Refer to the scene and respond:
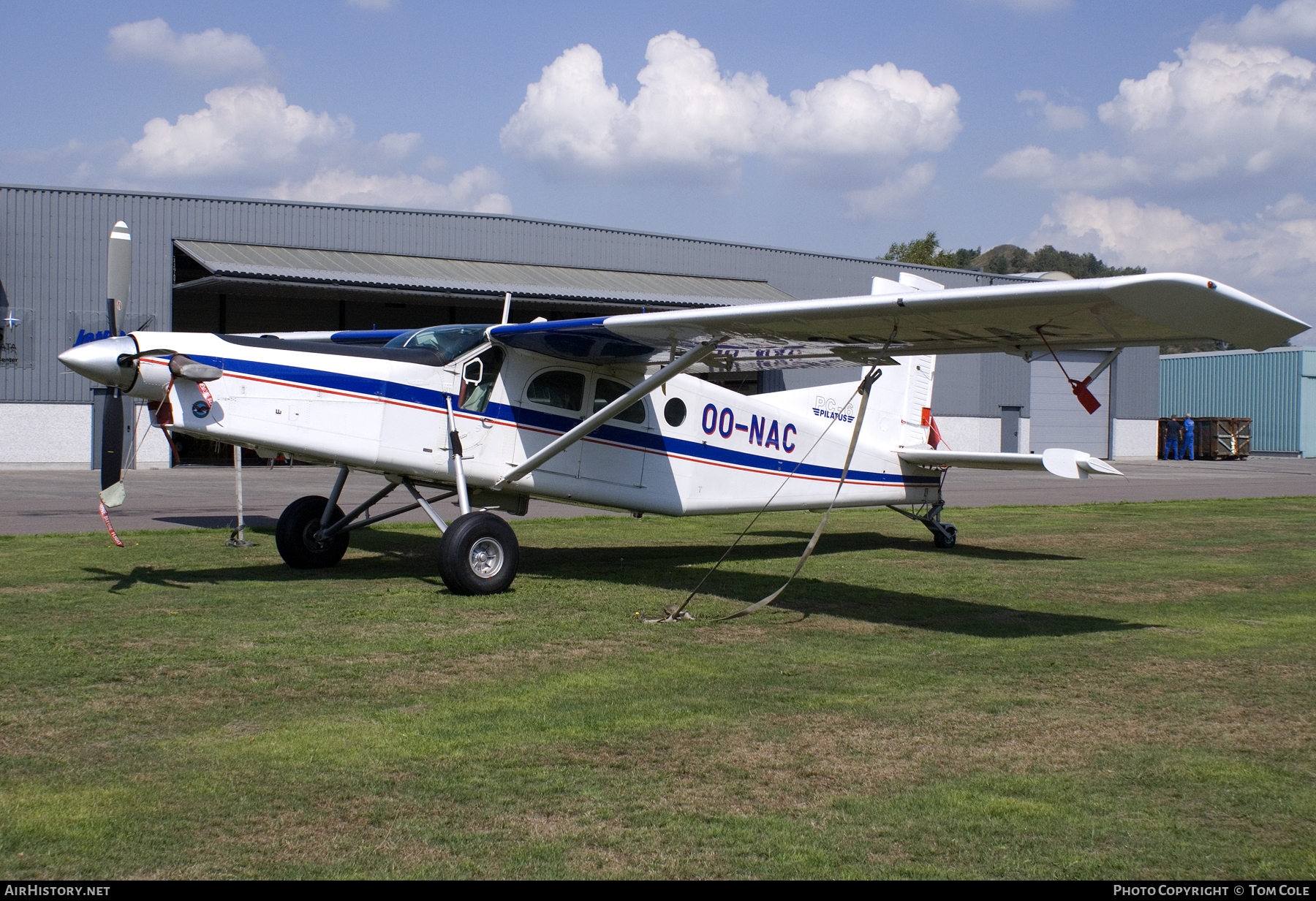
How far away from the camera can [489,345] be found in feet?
35.6

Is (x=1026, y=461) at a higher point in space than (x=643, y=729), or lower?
higher

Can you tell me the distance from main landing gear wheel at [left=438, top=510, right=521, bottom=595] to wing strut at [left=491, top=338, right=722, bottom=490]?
3.00 ft

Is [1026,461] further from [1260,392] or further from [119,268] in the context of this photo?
[1260,392]

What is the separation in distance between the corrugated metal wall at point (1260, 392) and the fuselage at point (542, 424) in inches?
2359

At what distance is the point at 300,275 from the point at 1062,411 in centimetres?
3823

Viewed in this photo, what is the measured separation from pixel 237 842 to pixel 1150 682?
5514mm

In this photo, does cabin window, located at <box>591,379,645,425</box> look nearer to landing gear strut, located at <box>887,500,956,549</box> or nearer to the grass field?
the grass field

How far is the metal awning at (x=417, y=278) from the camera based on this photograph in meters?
30.8

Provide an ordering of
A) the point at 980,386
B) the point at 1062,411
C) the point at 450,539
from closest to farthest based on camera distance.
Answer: the point at 450,539 → the point at 980,386 → the point at 1062,411

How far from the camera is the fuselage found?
9406 mm

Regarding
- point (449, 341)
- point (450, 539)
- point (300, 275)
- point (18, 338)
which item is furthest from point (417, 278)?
point (450, 539)

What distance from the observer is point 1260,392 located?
6688 cm
